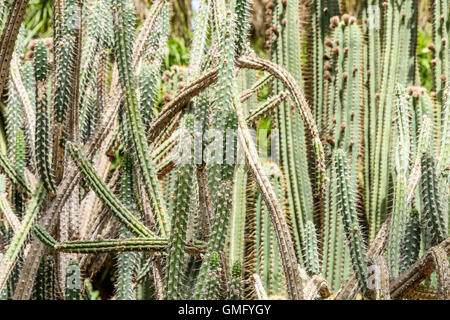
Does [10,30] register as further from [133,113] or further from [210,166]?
[210,166]

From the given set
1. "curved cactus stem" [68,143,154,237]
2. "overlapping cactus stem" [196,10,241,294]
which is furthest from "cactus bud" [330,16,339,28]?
"curved cactus stem" [68,143,154,237]

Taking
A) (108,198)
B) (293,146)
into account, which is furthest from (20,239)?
(293,146)

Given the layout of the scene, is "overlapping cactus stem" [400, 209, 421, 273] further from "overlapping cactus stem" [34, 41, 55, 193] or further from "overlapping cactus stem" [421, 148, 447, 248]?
"overlapping cactus stem" [34, 41, 55, 193]

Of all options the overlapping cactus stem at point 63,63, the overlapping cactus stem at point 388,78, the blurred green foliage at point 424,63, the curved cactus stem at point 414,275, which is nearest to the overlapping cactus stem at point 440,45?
the overlapping cactus stem at point 388,78

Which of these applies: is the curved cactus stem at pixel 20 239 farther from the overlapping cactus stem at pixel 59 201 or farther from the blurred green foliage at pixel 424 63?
the blurred green foliage at pixel 424 63
